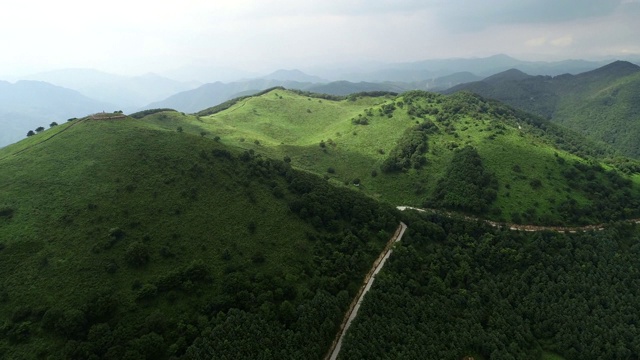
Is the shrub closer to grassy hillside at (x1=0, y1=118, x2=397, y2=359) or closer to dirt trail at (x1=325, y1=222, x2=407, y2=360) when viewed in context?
grassy hillside at (x1=0, y1=118, x2=397, y2=359)

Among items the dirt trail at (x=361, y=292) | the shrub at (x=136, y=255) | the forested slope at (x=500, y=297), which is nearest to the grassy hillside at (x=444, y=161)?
the forested slope at (x=500, y=297)

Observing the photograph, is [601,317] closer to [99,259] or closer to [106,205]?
[99,259]

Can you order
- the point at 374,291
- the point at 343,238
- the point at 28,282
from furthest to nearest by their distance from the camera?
the point at 343,238
the point at 374,291
the point at 28,282

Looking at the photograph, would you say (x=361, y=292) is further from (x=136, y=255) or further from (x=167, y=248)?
(x=136, y=255)

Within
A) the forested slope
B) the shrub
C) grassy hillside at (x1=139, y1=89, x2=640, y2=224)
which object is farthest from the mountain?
grassy hillside at (x1=139, y1=89, x2=640, y2=224)

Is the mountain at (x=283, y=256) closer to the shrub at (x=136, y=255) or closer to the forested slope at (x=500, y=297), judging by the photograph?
the shrub at (x=136, y=255)

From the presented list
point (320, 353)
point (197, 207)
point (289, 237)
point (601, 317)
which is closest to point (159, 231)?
point (197, 207)
